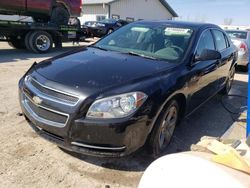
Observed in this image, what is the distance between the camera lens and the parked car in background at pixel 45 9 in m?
12.0

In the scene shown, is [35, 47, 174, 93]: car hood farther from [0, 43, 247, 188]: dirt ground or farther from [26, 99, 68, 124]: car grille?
[0, 43, 247, 188]: dirt ground

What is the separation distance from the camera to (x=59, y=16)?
537 inches

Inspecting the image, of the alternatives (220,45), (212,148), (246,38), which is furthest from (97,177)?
(246,38)

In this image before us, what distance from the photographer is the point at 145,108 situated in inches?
119

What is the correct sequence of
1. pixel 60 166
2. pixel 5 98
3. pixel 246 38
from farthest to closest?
pixel 246 38, pixel 5 98, pixel 60 166

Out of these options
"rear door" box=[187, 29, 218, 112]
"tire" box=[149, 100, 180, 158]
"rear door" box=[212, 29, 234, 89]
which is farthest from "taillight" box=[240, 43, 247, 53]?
"tire" box=[149, 100, 180, 158]

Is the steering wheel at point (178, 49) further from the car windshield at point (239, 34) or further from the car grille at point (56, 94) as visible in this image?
the car windshield at point (239, 34)

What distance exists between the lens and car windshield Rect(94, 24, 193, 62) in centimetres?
414

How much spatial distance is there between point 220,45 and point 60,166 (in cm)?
388

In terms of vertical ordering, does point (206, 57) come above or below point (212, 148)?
above

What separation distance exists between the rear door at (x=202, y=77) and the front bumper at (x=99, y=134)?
1278 millimetres

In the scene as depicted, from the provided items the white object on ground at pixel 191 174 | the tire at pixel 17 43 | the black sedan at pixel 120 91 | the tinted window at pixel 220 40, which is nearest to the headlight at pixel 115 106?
the black sedan at pixel 120 91

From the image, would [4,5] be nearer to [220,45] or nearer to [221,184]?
[220,45]

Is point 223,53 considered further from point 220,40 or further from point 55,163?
point 55,163
